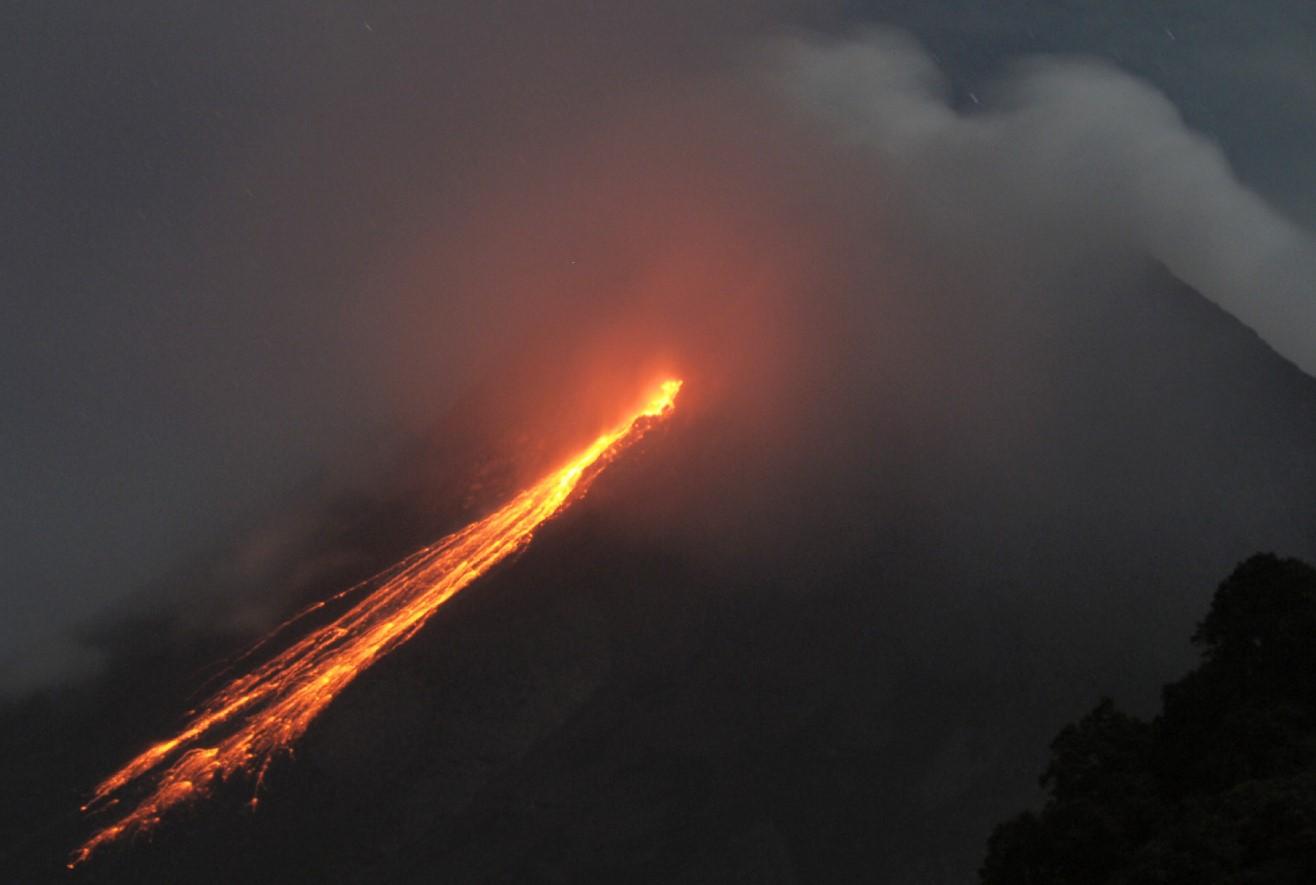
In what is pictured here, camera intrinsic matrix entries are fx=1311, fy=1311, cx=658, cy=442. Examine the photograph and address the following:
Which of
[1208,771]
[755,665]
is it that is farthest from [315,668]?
[1208,771]

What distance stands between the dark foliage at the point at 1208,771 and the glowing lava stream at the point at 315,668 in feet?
235

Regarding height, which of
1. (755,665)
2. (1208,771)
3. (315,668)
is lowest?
(1208,771)

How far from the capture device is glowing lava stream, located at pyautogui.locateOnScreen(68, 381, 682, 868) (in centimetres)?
9181

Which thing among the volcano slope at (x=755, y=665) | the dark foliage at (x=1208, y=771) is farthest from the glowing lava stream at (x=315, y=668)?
A: the dark foliage at (x=1208, y=771)

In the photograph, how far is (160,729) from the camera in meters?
102

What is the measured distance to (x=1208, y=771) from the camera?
3008 cm

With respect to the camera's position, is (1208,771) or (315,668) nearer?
(1208,771)

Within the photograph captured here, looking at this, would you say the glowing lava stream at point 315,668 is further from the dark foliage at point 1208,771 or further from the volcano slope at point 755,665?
the dark foliage at point 1208,771

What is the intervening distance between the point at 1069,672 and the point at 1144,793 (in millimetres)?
78117

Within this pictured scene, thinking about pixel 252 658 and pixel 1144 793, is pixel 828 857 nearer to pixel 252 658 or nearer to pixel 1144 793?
pixel 252 658

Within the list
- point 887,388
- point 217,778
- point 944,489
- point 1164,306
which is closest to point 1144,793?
point 217,778

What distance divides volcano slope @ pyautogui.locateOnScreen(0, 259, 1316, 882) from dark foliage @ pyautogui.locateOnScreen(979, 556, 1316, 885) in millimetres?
63621

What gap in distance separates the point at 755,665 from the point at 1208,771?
72762mm

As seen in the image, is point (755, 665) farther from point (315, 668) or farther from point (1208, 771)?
point (1208, 771)
